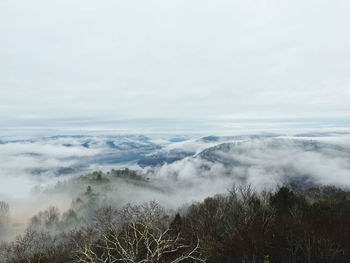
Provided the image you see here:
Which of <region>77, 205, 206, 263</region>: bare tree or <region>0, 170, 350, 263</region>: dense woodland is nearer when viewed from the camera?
<region>77, 205, 206, 263</region>: bare tree

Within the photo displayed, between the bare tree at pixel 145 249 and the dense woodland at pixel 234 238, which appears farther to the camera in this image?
the dense woodland at pixel 234 238

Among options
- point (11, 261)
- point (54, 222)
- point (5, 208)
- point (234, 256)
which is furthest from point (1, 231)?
point (234, 256)

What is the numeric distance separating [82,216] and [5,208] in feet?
178

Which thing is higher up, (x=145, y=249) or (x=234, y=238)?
(x=234, y=238)

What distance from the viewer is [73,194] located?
178625 millimetres

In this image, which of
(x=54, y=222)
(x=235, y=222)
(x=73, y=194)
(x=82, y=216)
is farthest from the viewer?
(x=73, y=194)

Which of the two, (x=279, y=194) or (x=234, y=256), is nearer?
(x=234, y=256)

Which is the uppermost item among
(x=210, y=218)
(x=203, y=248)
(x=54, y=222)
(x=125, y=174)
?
(x=203, y=248)

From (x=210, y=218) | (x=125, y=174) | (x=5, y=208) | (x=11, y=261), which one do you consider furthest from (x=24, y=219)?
(x=210, y=218)

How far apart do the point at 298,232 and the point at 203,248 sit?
8.47 m

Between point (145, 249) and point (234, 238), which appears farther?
point (145, 249)

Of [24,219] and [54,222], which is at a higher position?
[54,222]

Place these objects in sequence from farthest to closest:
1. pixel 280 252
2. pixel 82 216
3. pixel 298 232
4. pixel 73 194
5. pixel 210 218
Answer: pixel 73 194
pixel 82 216
pixel 210 218
pixel 298 232
pixel 280 252

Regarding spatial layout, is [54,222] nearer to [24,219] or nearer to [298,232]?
[24,219]
